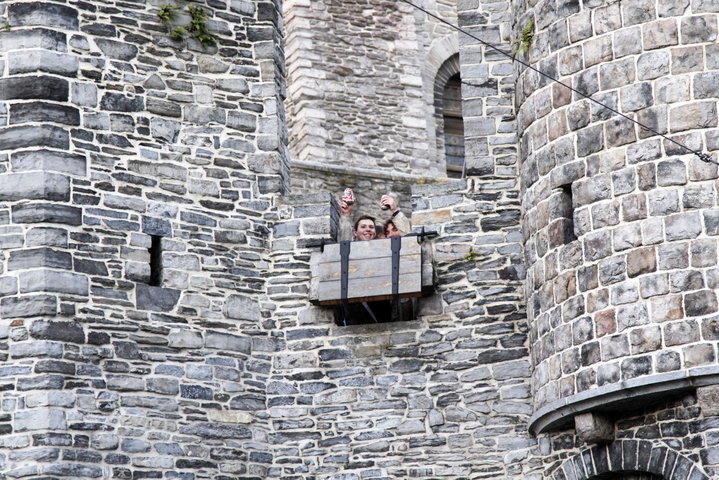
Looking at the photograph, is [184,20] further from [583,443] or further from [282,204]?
[583,443]

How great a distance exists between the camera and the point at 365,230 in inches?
651

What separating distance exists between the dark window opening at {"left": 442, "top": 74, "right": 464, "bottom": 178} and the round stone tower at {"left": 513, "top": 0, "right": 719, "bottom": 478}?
860cm

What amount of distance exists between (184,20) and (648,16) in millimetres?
4301

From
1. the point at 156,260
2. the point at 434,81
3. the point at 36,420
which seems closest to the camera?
the point at 36,420

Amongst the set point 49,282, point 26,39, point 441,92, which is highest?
point 441,92

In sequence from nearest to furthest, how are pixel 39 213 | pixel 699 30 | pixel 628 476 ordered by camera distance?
pixel 699 30 < pixel 628 476 < pixel 39 213

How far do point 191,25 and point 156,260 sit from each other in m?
2.21

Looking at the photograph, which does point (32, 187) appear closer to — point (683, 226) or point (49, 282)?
point (49, 282)

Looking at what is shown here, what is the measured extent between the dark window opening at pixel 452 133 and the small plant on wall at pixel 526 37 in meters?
8.09

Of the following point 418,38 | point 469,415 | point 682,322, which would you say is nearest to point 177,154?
point 469,415

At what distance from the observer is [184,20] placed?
54.0 feet

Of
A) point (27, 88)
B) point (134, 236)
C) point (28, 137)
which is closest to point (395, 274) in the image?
point (134, 236)

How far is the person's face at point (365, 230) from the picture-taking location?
1648 cm

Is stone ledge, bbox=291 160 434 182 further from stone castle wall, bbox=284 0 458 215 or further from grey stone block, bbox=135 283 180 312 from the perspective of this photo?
grey stone block, bbox=135 283 180 312
